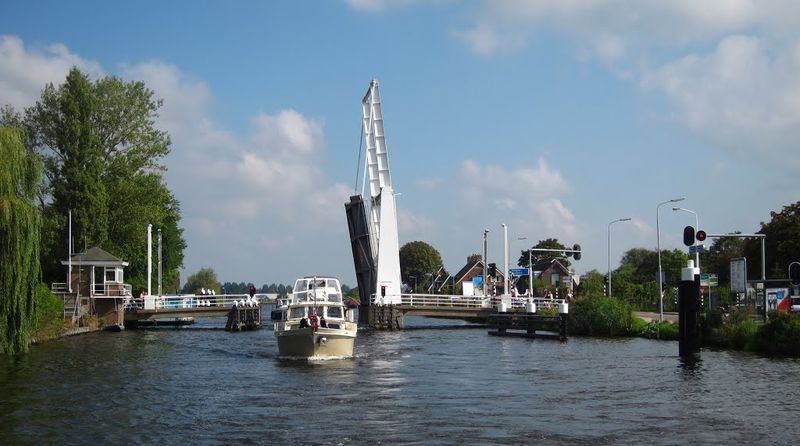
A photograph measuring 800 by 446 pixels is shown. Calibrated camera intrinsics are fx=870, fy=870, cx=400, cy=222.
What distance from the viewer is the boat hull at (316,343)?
33.1m

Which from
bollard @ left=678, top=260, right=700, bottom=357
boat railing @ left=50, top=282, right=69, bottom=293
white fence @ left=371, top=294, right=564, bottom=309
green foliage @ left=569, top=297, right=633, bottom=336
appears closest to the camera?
bollard @ left=678, top=260, right=700, bottom=357

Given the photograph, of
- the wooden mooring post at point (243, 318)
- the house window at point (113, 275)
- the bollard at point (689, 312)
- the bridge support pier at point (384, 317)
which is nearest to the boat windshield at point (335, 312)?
the bollard at point (689, 312)

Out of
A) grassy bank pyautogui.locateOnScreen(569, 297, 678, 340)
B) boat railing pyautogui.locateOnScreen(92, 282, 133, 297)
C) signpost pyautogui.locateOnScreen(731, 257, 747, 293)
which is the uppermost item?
A: signpost pyautogui.locateOnScreen(731, 257, 747, 293)

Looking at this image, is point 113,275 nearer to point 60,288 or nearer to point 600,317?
point 60,288

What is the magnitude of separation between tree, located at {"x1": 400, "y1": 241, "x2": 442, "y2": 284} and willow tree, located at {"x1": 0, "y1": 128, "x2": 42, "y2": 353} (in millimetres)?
105898

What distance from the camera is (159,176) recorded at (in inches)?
2586

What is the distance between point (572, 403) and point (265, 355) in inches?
720

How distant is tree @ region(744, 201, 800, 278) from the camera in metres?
61.1

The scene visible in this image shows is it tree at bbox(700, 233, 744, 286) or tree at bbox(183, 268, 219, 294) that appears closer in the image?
tree at bbox(700, 233, 744, 286)

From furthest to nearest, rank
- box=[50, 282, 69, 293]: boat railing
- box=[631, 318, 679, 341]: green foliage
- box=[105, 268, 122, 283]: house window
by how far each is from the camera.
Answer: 1. box=[105, 268, 122, 283]: house window
2. box=[50, 282, 69, 293]: boat railing
3. box=[631, 318, 679, 341]: green foliage

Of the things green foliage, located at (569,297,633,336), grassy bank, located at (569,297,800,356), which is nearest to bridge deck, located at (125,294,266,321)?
green foliage, located at (569,297,633,336)

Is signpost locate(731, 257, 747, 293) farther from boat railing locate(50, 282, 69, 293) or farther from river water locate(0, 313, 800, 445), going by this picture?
boat railing locate(50, 282, 69, 293)

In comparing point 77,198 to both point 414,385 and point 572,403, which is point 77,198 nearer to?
point 414,385

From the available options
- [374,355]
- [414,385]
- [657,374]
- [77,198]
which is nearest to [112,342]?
[374,355]
